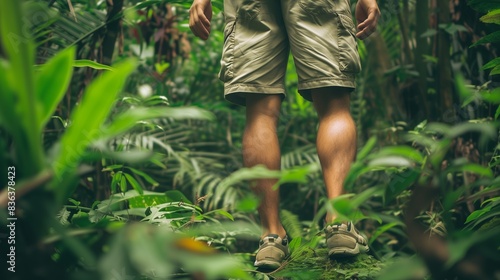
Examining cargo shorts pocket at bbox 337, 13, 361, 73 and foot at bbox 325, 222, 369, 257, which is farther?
cargo shorts pocket at bbox 337, 13, 361, 73

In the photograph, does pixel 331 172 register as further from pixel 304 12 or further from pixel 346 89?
pixel 304 12

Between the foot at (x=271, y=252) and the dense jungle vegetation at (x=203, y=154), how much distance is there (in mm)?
46

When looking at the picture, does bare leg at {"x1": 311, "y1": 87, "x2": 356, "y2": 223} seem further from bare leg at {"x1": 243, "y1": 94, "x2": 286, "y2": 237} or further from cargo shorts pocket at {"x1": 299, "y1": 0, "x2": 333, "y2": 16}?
cargo shorts pocket at {"x1": 299, "y1": 0, "x2": 333, "y2": 16}

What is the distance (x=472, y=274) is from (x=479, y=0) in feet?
4.67

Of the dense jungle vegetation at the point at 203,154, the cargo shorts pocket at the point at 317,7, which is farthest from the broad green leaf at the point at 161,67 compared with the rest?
the cargo shorts pocket at the point at 317,7

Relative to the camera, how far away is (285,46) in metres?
2.51

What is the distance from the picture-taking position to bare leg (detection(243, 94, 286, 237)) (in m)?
2.29

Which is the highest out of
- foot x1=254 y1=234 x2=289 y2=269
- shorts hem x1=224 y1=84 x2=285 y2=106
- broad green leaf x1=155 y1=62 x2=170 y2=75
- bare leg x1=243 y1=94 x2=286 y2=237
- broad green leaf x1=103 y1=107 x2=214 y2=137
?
broad green leaf x1=103 y1=107 x2=214 y2=137

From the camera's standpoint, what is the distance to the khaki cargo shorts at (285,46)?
2.35 m

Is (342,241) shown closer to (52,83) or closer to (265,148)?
(265,148)

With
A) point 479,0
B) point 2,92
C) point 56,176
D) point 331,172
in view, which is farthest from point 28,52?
point 479,0

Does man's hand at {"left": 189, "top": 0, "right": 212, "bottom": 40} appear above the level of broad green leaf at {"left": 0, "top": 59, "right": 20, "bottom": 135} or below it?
below

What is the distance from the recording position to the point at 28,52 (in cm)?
94

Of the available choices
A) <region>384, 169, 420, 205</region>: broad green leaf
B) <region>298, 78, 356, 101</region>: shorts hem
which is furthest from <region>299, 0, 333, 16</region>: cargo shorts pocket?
<region>384, 169, 420, 205</region>: broad green leaf
